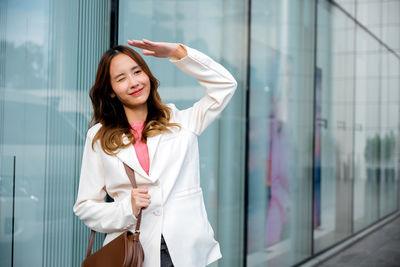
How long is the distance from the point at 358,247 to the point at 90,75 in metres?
4.85

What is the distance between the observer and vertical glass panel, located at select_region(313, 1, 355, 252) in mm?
5762

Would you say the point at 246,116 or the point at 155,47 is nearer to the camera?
the point at 155,47

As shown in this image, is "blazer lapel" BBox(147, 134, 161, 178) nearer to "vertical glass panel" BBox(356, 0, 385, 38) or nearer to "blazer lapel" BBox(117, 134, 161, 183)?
"blazer lapel" BBox(117, 134, 161, 183)

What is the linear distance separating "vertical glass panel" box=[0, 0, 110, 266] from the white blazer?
0.61 m

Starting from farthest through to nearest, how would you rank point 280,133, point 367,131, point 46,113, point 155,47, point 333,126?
point 367,131 < point 333,126 < point 280,133 < point 46,113 < point 155,47

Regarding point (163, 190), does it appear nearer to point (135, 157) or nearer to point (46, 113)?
point (135, 157)

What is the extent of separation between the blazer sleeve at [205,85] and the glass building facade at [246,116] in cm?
84

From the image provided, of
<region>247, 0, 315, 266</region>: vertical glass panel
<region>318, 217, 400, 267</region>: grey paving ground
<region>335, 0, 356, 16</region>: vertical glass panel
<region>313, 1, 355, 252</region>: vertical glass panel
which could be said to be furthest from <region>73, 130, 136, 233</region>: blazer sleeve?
<region>335, 0, 356, 16</region>: vertical glass panel

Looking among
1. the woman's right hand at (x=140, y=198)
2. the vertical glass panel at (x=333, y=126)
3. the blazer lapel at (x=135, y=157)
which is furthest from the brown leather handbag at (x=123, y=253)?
the vertical glass panel at (x=333, y=126)

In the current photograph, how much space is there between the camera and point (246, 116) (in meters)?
4.09

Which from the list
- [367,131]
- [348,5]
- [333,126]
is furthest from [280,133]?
[367,131]

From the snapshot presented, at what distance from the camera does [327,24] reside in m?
5.98

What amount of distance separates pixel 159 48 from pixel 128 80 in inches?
6.8

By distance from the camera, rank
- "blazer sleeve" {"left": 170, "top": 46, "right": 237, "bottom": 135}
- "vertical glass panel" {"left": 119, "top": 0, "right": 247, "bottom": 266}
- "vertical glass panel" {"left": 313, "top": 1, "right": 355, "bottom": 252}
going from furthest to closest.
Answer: "vertical glass panel" {"left": 313, "top": 1, "right": 355, "bottom": 252}, "vertical glass panel" {"left": 119, "top": 0, "right": 247, "bottom": 266}, "blazer sleeve" {"left": 170, "top": 46, "right": 237, "bottom": 135}
